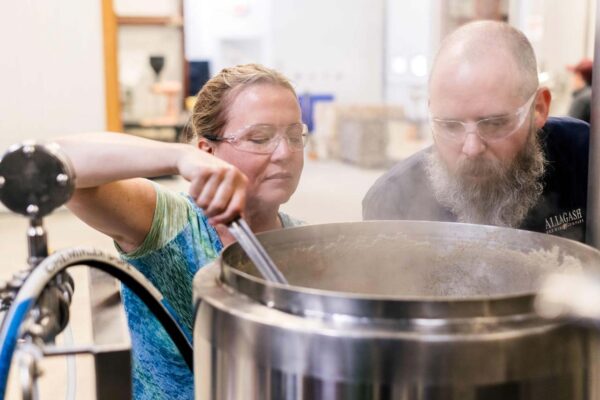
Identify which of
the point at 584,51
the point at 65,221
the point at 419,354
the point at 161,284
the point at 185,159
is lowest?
the point at 65,221

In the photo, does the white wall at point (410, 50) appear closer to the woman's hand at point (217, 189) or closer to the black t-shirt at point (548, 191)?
the black t-shirt at point (548, 191)

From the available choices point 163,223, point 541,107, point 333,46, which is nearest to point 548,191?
point 541,107

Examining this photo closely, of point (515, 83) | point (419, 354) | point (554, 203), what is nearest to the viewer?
point (419, 354)

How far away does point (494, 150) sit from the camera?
153 centimetres

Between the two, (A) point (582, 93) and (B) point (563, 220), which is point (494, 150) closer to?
(B) point (563, 220)

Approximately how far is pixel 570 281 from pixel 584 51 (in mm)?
5866

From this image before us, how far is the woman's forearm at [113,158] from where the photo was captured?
1024mm

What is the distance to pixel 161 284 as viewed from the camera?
4.22 ft

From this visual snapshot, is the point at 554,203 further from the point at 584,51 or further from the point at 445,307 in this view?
the point at 584,51

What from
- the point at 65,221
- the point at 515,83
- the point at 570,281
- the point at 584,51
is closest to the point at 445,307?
the point at 570,281

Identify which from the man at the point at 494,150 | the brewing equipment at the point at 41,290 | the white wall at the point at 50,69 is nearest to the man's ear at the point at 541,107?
the man at the point at 494,150

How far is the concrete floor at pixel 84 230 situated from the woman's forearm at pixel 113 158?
0.76 m

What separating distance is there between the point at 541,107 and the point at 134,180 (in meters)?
0.99

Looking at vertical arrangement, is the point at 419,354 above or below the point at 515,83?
below
